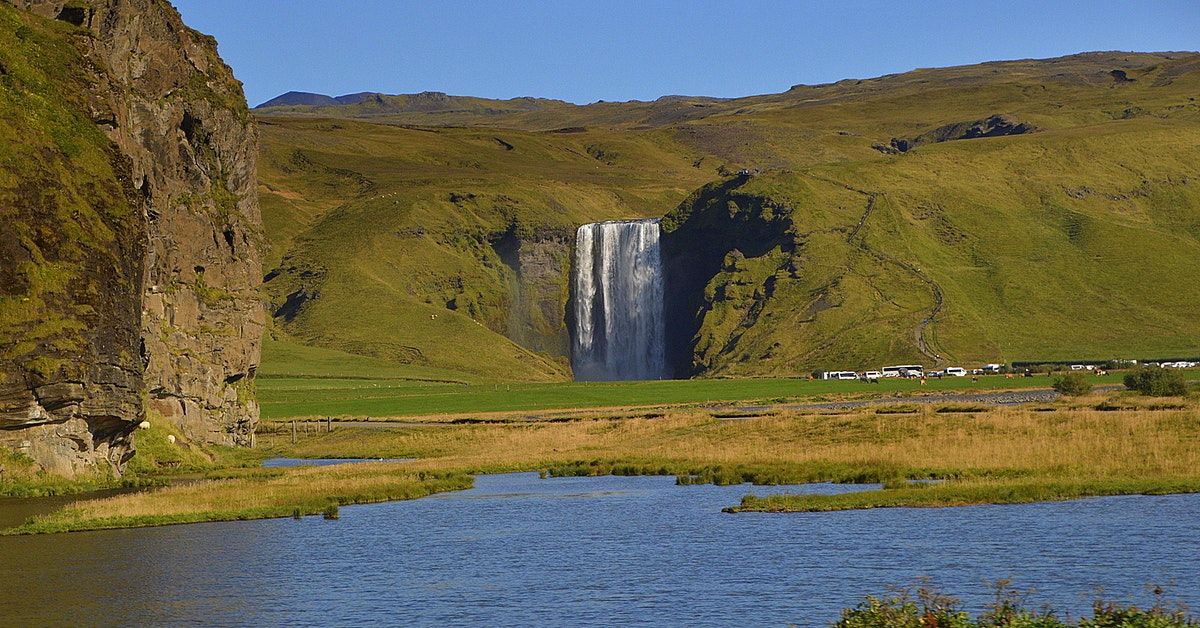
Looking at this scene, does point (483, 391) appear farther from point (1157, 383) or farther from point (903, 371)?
point (1157, 383)

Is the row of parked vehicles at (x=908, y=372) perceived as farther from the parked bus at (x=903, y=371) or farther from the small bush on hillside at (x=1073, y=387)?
the small bush on hillside at (x=1073, y=387)

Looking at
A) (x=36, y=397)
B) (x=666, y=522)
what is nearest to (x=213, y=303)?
(x=36, y=397)

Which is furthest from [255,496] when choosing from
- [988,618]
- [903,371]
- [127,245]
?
[903,371]

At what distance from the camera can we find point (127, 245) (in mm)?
69875

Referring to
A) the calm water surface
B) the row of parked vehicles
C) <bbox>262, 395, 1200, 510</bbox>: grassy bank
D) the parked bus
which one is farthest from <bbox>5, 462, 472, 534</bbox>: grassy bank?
the parked bus

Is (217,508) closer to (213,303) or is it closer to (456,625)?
(456,625)

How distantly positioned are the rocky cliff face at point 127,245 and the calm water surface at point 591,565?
14.6 meters

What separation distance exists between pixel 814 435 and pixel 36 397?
40.9 metres

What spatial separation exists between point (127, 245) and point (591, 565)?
4003cm

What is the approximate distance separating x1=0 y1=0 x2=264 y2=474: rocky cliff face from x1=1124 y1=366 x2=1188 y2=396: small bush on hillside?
6505 cm

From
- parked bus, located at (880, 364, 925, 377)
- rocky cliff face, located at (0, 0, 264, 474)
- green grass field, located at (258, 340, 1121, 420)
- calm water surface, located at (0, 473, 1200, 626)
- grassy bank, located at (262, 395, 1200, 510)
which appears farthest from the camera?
parked bus, located at (880, 364, 925, 377)

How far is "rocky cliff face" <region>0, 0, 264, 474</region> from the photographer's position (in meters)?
60.8

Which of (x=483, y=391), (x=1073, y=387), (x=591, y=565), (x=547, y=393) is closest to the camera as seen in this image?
(x=591, y=565)

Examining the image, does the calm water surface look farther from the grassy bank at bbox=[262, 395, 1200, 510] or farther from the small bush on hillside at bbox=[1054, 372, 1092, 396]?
the small bush on hillside at bbox=[1054, 372, 1092, 396]
